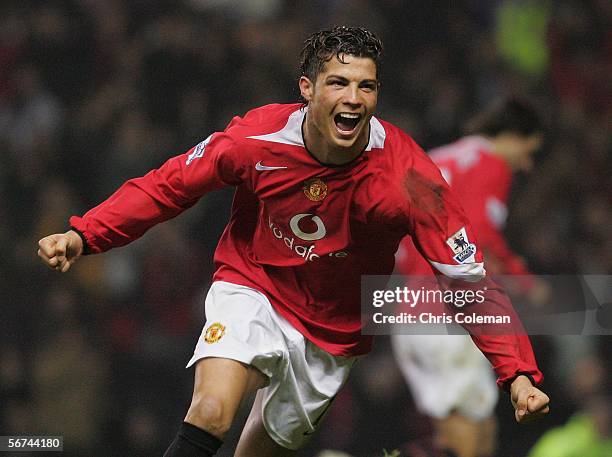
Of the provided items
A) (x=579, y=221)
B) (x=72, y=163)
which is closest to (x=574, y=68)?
(x=579, y=221)

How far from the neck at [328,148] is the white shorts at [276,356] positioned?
1.79 feet

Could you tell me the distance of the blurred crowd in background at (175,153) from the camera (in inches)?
273

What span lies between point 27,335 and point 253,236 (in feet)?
9.95

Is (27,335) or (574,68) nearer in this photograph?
(27,335)

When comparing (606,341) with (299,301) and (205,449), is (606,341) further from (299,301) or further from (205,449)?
(205,449)

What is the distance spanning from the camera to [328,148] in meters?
4.04

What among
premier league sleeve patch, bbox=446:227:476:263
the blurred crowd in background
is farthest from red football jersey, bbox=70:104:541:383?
the blurred crowd in background

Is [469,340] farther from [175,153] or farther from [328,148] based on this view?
[328,148]

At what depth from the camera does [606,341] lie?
7.32m

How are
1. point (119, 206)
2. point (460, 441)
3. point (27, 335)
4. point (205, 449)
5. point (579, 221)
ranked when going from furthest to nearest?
point (579, 221) < point (27, 335) < point (460, 441) < point (119, 206) < point (205, 449)

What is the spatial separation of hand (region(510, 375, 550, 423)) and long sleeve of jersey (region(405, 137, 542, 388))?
155 millimetres

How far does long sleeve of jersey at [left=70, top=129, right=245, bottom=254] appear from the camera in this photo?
4082mm

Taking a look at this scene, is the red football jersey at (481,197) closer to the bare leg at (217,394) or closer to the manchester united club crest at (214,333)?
the manchester united club crest at (214,333)

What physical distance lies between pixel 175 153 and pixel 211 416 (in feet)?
11.6
